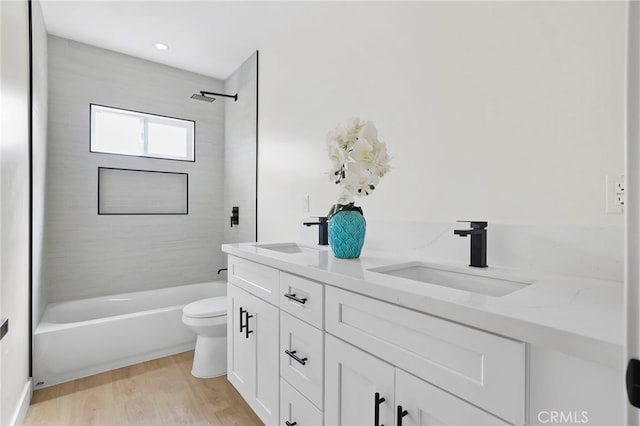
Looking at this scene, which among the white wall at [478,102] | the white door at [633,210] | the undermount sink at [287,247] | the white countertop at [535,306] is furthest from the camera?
the undermount sink at [287,247]

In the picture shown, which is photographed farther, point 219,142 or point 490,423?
point 219,142

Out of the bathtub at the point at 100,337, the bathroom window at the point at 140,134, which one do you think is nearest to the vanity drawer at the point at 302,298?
the bathtub at the point at 100,337

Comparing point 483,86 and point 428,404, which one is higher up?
point 483,86

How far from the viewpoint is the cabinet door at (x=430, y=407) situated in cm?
70

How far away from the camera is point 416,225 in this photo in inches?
59.3

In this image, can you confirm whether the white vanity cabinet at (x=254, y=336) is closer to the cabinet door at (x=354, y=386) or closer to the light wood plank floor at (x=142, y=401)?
the light wood plank floor at (x=142, y=401)

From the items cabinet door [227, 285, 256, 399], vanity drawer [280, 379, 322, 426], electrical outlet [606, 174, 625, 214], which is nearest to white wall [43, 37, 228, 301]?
cabinet door [227, 285, 256, 399]

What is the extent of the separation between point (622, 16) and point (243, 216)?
281 centimetres

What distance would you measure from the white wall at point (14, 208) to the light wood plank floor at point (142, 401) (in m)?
0.19

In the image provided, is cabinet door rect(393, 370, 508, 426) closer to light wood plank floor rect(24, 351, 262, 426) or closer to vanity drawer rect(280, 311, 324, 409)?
vanity drawer rect(280, 311, 324, 409)

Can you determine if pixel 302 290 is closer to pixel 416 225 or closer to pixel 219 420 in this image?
pixel 416 225

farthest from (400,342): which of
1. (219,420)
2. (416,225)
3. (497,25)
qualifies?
(219,420)

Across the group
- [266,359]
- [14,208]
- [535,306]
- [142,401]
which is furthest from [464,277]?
[14,208]

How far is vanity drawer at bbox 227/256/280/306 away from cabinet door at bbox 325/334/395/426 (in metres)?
0.42
